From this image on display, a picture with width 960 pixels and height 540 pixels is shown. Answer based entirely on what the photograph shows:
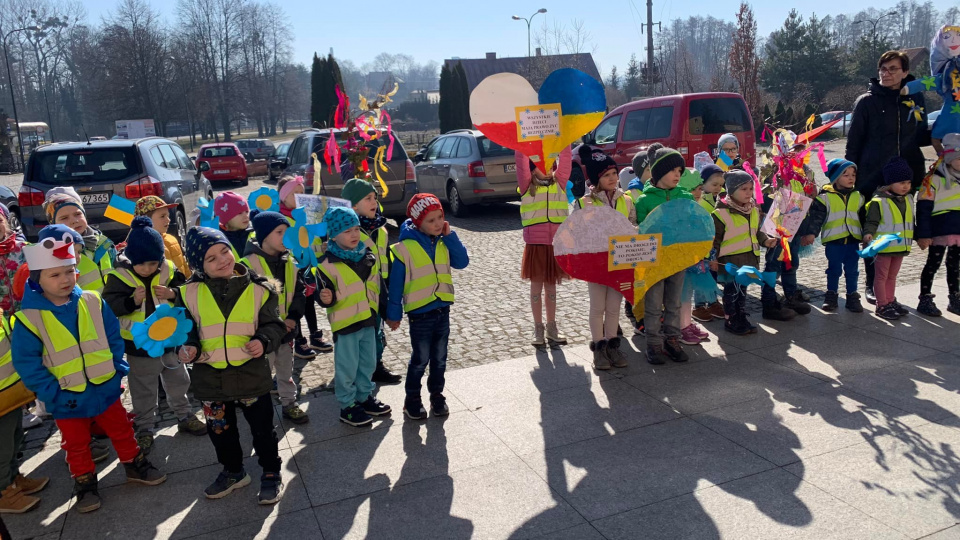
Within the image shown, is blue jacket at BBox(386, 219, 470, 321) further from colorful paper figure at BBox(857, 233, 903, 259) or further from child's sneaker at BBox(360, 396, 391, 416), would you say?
colorful paper figure at BBox(857, 233, 903, 259)

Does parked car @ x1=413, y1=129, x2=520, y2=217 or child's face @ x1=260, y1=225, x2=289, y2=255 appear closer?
child's face @ x1=260, y1=225, x2=289, y2=255

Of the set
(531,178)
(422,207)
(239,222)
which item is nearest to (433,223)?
(422,207)

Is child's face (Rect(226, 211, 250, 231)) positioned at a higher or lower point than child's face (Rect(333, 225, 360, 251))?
higher

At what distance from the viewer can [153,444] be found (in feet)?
14.2

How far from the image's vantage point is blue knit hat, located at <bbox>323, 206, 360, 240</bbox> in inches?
165

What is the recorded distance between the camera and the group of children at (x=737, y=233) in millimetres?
5371

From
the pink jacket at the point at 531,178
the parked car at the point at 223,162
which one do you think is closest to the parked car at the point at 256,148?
the parked car at the point at 223,162

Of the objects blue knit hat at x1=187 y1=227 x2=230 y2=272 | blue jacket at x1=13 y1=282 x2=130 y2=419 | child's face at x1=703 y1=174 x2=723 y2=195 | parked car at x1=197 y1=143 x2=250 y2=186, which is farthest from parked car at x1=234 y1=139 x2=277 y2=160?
blue knit hat at x1=187 y1=227 x2=230 y2=272

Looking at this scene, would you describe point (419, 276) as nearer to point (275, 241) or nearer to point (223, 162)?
point (275, 241)

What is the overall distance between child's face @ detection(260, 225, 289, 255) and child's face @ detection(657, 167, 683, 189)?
9.31 feet

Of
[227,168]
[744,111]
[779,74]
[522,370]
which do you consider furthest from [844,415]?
[779,74]

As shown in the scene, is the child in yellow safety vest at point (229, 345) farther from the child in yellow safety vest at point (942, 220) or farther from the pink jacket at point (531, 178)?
the child in yellow safety vest at point (942, 220)

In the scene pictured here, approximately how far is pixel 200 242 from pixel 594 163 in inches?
125

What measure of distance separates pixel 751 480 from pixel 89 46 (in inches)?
2820
